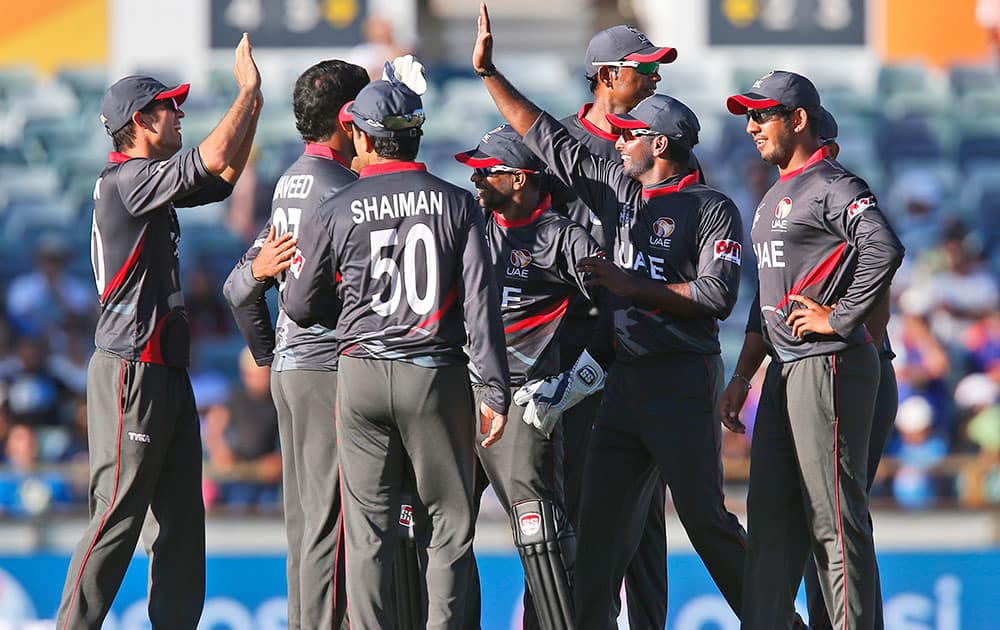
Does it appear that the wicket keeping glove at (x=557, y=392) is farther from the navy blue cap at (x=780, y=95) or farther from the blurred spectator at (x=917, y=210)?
the blurred spectator at (x=917, y=210)

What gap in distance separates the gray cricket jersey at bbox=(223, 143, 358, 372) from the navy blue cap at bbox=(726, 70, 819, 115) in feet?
5.01

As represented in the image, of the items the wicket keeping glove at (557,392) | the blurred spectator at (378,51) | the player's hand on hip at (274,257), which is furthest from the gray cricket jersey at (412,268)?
the blurred spectator at (378,51)

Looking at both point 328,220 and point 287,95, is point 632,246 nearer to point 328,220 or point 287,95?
point 328,220

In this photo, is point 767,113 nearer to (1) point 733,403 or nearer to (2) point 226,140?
(1) point 733,403

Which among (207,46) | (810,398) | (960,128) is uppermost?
(207,46)

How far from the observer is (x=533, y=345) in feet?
19.0

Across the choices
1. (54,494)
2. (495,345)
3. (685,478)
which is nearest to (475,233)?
(495,345)

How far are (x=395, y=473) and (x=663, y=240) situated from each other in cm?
139

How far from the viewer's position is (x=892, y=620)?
7965 millimetres

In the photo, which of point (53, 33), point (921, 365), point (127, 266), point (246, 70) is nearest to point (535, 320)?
point (246, 70)

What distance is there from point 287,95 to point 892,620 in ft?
27.5

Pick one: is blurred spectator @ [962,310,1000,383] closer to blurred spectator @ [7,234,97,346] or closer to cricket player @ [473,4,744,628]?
cricket player @ [473,4,744,628]

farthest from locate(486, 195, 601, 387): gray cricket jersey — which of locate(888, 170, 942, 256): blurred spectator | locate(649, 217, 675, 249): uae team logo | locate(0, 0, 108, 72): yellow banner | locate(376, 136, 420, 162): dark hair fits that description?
locate(0, 0, 108, 72): yellow banner

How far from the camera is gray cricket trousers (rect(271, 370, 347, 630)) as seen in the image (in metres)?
5.45
